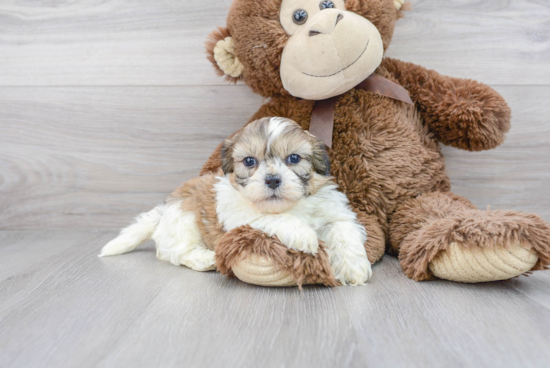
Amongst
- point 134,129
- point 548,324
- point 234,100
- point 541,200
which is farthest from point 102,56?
point 541,200

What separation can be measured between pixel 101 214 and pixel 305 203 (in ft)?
3.98

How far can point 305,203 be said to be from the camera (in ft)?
4.18

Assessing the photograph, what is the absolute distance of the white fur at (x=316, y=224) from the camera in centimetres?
116

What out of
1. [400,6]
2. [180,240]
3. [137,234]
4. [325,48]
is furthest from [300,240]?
[400,6]

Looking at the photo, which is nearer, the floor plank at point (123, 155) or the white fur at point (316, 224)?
the white fur at point (316, 224)

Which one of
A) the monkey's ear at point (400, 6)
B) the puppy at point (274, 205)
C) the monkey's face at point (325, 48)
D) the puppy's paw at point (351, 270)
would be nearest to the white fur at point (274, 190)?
the puppy at point (274, 205)

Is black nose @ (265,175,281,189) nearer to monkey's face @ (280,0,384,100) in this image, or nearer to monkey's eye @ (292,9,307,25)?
monkey's face @ (280,0,384,100)

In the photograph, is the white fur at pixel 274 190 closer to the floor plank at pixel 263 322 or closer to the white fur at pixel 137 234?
the floor plank at pixel 263 322

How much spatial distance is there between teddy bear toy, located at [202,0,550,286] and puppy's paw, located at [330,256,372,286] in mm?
70

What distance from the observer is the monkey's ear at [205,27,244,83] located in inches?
59.2

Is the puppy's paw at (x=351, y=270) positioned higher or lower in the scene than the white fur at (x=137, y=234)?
higher

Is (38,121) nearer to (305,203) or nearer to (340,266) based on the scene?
(305,203)

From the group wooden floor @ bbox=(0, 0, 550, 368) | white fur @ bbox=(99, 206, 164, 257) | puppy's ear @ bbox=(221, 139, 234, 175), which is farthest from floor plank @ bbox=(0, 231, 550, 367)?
puppy's ear @ bbox=(221, 139, 234, 175)

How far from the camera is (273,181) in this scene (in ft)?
3.75
